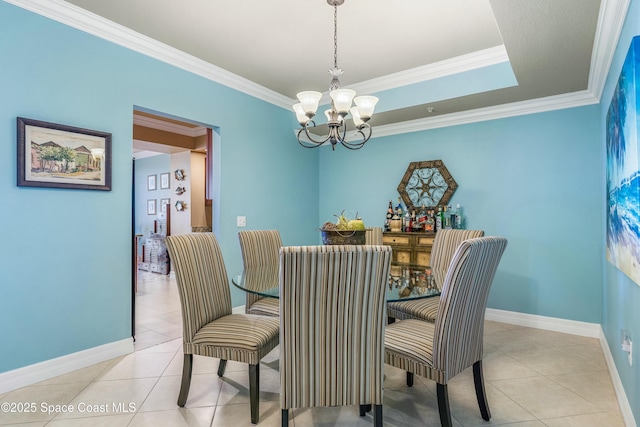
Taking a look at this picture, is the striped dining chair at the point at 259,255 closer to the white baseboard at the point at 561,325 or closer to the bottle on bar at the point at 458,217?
the bottle on bar at the point at 458,217

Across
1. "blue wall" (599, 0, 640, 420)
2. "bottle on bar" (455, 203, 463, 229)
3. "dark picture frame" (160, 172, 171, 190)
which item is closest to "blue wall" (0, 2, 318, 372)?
"bottle on bar" (455, 203, 463, 229)

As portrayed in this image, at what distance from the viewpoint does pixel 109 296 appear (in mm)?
2744

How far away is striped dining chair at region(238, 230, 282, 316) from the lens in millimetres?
2668

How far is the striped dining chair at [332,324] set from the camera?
4.51 feet

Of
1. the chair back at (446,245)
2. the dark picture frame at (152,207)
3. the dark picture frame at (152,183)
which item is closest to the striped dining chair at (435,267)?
the chair back at (446,245)

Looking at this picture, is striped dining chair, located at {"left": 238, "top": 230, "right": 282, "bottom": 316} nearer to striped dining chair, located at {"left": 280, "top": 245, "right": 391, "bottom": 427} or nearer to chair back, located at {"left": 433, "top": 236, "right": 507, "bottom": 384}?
striped dining chair, located at {"left": 280, "top": 245, "right": 391, "bottom": 427}

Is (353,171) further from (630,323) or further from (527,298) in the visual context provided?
(630,323)

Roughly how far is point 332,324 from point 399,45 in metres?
2.60

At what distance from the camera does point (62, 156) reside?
2475mm

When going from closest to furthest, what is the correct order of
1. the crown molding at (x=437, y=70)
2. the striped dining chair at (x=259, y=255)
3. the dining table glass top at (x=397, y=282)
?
the dining table glass top at (x=397, y=282), the striped dining chair at (x=259, y=255), the crown molding at (x=437, y=70)

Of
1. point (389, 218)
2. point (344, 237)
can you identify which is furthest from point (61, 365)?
point (389, 218)

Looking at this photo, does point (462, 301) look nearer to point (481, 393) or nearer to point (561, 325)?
point (481, 393)

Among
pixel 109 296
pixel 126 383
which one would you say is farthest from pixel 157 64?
pixel 126 383

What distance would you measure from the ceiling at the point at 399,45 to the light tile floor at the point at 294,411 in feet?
7.22
